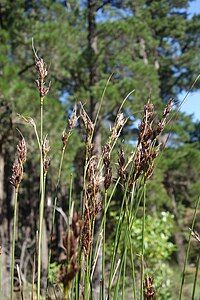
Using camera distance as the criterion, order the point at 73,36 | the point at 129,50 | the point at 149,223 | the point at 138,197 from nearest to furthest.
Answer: the point at 138,197
the point at 149,223
the point at 73,36
the point at 129,50

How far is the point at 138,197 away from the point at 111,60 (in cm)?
936

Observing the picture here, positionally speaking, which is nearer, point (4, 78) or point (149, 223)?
point (4, 78)

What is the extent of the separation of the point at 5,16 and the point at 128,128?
4.46 metres

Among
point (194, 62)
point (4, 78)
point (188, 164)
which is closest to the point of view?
point (4, 78)

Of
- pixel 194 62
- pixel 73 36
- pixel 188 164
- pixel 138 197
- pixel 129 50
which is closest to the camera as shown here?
pixel 138 197

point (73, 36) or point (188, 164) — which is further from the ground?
point (73, 36)

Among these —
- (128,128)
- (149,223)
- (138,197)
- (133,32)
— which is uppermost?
(133,32)

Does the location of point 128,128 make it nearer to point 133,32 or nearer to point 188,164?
point 188,164

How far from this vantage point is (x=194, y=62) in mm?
17641

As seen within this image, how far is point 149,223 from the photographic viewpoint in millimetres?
8578

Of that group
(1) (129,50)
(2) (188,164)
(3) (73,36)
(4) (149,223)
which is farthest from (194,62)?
(4) (149,223)

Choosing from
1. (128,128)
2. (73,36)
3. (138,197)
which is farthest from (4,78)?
(138,197)

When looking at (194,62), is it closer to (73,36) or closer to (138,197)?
(73,36)

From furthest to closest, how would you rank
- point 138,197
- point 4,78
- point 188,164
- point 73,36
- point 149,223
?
point 188,164 < point 73,36 < point 149,223 < point 4,78 < point 138,197
